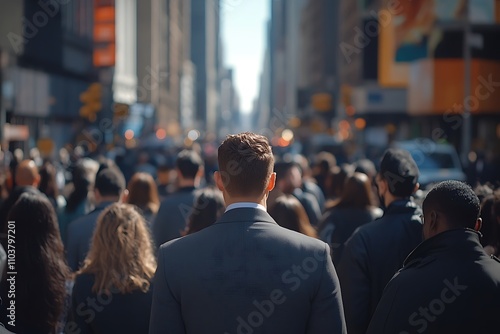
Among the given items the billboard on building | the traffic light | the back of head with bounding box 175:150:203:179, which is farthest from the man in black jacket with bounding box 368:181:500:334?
the traffic light

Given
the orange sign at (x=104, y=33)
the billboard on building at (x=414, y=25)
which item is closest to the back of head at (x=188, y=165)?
the billboard on building at (x=414, y=25)

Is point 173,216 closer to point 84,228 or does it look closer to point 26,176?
point 26,176

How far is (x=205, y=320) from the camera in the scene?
3.62 metres

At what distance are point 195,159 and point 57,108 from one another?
43.8 m

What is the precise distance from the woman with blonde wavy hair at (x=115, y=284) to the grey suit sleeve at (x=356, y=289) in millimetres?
1243

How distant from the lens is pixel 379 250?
548 centimetres

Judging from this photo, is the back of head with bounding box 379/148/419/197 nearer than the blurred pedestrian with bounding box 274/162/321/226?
Yes

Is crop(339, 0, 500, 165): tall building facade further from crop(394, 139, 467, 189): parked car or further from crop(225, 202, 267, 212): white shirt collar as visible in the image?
crop(225, 202, 267, 212): white shirt collar

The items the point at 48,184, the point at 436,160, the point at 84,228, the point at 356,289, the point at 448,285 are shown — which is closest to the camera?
the point at 448,285

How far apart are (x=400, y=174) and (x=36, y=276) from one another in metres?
2.51

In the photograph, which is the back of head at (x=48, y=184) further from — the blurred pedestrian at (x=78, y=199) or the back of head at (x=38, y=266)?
the back of head at (x=38, y=266)

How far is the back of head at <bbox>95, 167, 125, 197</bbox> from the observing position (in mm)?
7418

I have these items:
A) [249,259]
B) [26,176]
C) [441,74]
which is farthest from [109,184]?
[441,74]

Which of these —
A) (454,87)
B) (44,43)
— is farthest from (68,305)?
(44,43)
